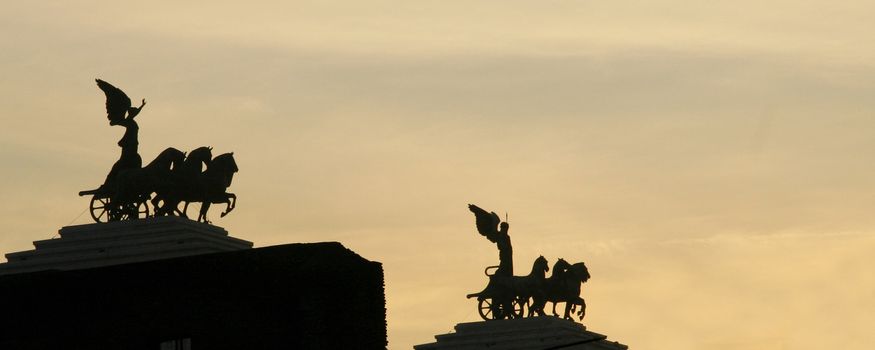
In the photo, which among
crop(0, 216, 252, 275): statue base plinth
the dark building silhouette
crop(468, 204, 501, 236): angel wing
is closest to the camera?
the dark building silhouette

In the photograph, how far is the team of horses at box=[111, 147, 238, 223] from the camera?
206ft

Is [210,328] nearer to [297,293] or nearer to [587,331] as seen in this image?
[297,293]

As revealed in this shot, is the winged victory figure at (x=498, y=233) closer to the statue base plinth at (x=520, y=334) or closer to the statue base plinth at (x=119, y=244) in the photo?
the statue base plinth at (x=520, y=334)

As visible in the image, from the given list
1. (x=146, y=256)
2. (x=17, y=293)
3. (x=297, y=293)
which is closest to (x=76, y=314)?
(x=17, y=293)

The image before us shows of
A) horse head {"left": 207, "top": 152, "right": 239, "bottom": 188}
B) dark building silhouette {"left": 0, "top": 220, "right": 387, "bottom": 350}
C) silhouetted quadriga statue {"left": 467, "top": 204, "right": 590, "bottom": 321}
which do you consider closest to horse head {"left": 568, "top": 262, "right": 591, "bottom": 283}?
silhouetted quadriga statue {"left": 467, "top": 204, "right": 590, "bottom": 321}

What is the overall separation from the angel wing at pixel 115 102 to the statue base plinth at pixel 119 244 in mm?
2763

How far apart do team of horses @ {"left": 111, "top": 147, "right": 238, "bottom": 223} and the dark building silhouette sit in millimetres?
19638

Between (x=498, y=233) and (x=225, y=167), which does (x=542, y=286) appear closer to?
(x=498, y=233)

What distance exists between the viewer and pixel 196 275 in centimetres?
4262

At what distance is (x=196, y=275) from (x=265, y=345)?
5.73 ft

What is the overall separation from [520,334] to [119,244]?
1214 inches

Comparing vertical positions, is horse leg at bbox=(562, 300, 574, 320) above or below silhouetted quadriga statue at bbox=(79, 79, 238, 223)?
above

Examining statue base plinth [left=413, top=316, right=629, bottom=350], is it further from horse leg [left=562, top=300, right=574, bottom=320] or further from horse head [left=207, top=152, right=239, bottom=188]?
horse head [left=207, top=152, right=239, bottom=188]

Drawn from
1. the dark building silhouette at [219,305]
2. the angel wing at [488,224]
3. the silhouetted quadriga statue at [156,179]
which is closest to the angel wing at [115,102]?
the silhouetted quadriga statue at [156,179]
